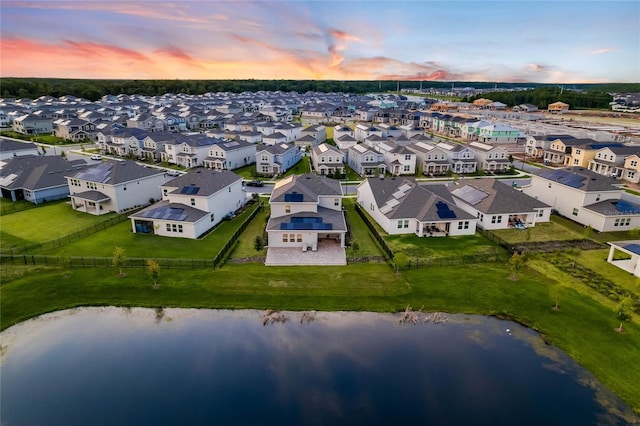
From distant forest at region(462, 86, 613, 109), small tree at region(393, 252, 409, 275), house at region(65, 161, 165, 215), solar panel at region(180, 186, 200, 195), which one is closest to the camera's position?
small tree at region(393, 252, 409, 275)

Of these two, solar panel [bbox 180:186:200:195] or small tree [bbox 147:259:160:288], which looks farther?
solar panel [bbox 180:186:200:195]

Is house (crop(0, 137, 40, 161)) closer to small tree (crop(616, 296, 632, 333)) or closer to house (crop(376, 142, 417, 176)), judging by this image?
house (crop(376, 142, 417, 176))

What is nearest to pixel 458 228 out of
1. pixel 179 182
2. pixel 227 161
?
pixel 179 182

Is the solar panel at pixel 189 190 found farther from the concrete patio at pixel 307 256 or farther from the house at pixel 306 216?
the concrete patio at pixel 307 256

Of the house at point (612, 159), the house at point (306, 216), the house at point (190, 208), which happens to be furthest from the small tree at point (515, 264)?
the house at point (612, 159)

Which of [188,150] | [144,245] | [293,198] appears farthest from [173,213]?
[188,150]

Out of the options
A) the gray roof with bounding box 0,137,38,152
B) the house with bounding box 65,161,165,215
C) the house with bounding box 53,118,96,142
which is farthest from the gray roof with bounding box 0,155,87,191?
the house with bounding box 53,118,96,142

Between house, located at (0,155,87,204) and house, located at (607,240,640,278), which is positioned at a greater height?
house, located at (0,155,87,204)
